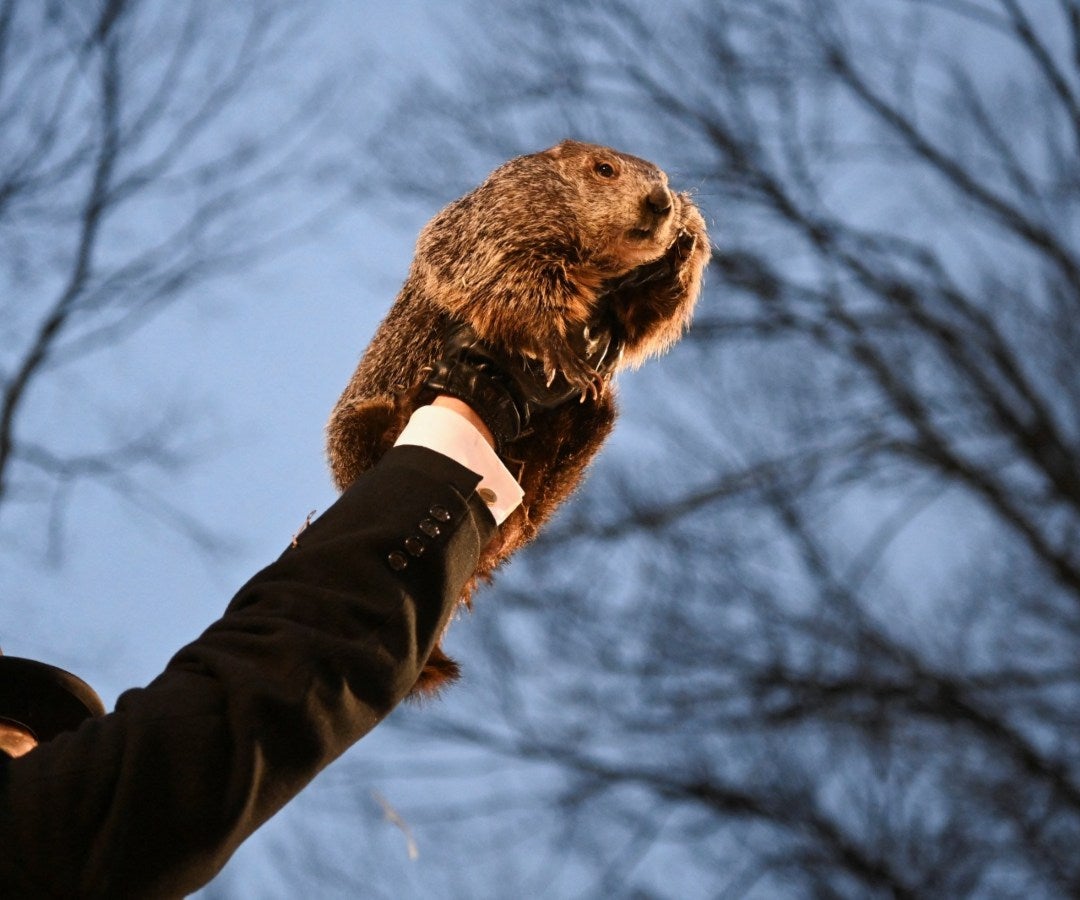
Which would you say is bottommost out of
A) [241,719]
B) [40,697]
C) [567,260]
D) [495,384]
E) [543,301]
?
[241,719]

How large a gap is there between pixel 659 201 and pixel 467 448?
70 centimetres

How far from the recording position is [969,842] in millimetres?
6348

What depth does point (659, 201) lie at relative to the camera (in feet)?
6.57

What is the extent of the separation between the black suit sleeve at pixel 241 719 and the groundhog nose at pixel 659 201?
83cm

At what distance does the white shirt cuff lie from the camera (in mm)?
1460

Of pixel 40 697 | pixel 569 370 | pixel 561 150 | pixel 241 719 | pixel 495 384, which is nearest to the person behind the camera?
pixel 241 719

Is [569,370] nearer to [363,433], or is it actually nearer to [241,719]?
[363,433]

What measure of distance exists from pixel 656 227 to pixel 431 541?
2.80 ft

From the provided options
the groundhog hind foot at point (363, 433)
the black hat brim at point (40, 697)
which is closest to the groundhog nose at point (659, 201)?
the groundhog hind foot at point (363, 433)

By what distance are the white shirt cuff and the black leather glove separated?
0.21ft

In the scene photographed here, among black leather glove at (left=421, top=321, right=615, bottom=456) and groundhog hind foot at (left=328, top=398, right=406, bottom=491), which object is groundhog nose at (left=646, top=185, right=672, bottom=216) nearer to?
black leather glove at (left=421, top=321, right=615, bottom=456)

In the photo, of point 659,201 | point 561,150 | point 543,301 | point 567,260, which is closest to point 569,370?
point 543,301

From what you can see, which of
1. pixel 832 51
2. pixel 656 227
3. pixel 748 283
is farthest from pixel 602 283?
pixel 832 51

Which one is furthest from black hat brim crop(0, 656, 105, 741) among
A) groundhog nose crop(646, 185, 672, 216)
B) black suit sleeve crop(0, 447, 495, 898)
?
groundhog nose crop(646, 185, 672, 216)
